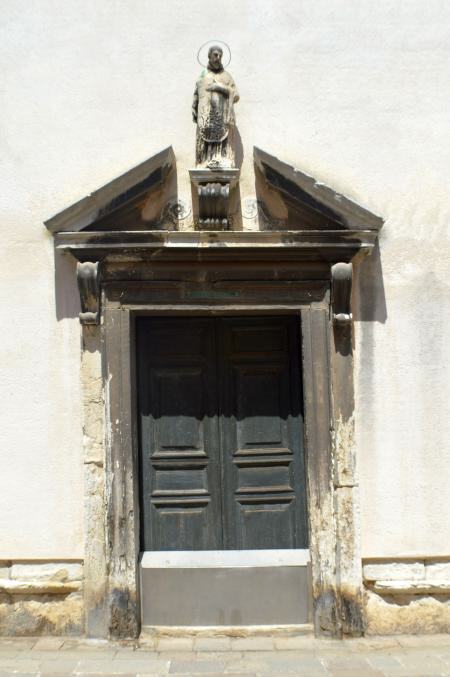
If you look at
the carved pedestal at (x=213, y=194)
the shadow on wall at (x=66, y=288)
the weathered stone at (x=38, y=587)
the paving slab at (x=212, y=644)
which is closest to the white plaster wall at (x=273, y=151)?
the shadow on wall at (x=66, y=288)

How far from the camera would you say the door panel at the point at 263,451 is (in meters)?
4.78

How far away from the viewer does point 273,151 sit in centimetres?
464

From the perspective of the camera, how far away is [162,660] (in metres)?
4.20

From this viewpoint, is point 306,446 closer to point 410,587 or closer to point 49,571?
point 410,587

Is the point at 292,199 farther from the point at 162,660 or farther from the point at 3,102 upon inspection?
the point at 162,660

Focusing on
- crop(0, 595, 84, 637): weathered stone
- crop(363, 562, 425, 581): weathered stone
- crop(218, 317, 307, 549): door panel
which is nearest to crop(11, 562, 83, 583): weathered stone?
crop(0, 595, 84, 637): weathered stone

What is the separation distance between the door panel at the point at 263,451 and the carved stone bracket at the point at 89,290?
0.98 metres

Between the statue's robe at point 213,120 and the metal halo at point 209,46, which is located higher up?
the metal halo at point 209,46

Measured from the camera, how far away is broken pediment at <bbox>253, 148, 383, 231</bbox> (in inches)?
174

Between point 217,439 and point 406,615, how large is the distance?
171 centimetres

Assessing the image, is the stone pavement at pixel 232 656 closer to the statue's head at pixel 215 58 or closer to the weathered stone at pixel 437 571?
the weathered stone at pixel 437 571

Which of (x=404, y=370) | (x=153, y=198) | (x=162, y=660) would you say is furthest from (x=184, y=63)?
(x=162, y=660)

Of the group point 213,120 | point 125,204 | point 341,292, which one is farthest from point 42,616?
point 213,120

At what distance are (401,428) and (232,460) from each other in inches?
46.5
